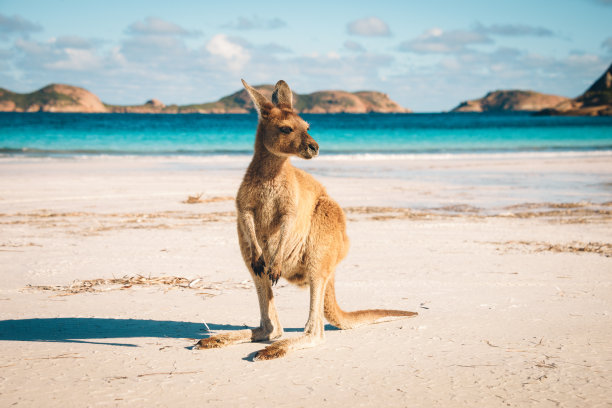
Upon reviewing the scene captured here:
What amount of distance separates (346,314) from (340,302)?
0.66m

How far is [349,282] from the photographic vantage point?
16.1 feet

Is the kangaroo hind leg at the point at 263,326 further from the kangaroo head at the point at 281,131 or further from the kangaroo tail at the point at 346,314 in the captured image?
the kangaroo head at the point at 281,131

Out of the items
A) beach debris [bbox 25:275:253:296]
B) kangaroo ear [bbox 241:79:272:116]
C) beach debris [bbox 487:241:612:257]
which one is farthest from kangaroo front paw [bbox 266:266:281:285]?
beach debris [bbox 487:241:612:257]

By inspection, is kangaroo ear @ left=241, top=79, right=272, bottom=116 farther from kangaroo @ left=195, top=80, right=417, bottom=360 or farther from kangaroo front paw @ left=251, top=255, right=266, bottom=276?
kangaroo front paw @ left=251, top=255, right=266, bottom=276

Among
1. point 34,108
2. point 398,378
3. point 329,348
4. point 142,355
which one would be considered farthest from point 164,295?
point 34,108

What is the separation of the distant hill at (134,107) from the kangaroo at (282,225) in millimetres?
100190

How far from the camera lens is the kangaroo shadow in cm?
349

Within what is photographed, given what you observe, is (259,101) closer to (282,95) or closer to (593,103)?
(282,95)

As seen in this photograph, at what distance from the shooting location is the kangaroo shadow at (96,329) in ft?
11.5

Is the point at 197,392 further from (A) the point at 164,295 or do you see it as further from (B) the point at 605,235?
(B) the point at 605,235

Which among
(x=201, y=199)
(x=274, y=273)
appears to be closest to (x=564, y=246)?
(x=274, y=273)

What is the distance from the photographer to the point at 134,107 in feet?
429

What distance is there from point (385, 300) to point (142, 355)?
1.89m

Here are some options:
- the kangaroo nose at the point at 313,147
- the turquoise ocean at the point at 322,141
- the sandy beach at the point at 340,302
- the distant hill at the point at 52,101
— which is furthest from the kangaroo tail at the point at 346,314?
the distant hill at the point at 52,101
